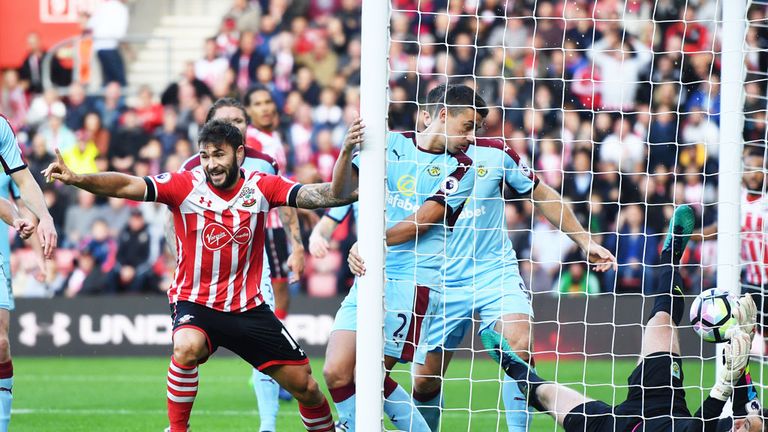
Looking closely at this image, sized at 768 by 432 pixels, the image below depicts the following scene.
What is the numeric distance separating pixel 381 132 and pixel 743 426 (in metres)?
2.55

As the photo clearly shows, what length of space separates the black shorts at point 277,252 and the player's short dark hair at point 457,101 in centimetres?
280

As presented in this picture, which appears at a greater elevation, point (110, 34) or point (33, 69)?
point (110, 34)

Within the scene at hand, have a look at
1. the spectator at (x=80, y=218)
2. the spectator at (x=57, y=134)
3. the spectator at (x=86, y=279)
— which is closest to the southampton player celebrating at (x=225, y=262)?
the spectator at (x=86, y=279)

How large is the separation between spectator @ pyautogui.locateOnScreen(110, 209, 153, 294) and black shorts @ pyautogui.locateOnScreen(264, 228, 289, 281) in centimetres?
519

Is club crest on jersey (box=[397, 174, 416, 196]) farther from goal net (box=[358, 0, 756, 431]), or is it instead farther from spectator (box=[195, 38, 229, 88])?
spectator (box=[195, 38, 229, 88])

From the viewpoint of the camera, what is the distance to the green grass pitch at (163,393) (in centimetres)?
830

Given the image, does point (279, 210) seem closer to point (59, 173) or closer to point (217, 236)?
point (217, 236)

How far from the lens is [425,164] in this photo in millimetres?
6645

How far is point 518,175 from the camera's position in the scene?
269 inches

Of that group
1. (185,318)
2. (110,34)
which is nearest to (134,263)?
(110,34)

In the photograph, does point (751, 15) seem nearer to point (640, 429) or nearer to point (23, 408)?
point (640, 429)

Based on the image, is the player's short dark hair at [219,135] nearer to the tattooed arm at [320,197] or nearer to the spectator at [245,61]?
the tattooed arm at [320,197]

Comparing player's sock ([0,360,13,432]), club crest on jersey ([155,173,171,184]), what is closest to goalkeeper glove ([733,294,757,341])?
club crest on jersey ([155,173,171,184])

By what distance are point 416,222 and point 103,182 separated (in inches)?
70.7
